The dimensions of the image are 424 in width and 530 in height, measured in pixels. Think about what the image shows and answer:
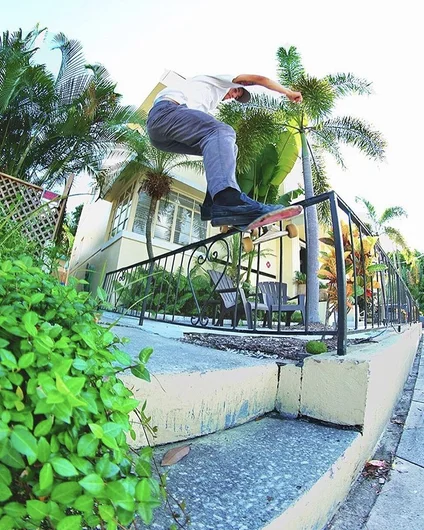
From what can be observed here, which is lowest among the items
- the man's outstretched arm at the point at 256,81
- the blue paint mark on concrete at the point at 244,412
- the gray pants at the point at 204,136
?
the blue paint mark on concrete at the point at 244,412

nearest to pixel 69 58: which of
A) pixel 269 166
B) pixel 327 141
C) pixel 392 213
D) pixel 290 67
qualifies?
pixel 290 67

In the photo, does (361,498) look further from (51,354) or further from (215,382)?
(51,354)

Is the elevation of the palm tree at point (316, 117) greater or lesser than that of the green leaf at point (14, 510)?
greater

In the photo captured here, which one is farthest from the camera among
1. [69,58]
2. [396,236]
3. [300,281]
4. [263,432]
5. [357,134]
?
[396,236]

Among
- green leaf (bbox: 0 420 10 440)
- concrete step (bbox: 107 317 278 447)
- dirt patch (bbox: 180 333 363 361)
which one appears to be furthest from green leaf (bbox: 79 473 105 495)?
dirt patch (bbox: 180 333 363 361)

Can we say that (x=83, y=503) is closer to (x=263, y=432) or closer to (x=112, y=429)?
(x=112, y=429)

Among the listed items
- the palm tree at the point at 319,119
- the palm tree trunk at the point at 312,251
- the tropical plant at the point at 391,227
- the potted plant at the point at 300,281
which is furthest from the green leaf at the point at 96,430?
the tropical plant at the point at 391,227

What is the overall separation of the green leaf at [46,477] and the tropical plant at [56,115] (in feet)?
34.0

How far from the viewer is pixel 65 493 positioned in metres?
0.43

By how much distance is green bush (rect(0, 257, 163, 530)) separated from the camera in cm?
42

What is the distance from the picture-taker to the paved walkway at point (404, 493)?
1021 millimetres

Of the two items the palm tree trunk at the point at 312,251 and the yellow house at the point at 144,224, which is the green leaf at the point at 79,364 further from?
the yellow house at the point at 144,224

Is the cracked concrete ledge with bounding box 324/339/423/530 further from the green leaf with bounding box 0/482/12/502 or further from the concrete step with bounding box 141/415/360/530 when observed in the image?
the green leaf with bounding box 0/482/12/502

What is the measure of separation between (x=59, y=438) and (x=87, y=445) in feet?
0.13
